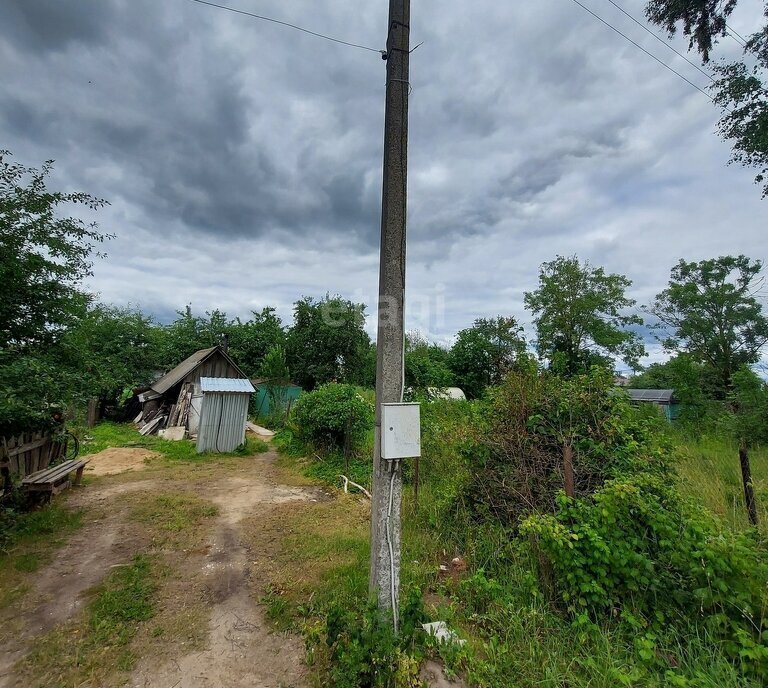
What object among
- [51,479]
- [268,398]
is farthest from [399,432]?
[268,398]

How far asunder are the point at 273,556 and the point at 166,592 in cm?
101

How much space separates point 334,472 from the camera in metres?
6.80

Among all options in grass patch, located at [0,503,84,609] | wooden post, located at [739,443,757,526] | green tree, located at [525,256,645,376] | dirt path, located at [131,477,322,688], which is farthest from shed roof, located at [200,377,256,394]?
green tree, located at [525,256,645,376]

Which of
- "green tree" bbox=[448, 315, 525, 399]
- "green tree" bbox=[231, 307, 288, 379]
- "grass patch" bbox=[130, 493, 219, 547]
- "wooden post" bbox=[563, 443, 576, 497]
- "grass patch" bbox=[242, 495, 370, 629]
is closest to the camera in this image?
"wooden post" bbox=[563, 443, 576, 497]

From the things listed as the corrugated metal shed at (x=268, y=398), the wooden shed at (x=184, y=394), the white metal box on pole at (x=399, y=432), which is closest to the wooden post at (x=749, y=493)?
the white metal box on pole at (x=399, y=432)

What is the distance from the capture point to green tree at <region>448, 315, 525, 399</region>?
17188 mm

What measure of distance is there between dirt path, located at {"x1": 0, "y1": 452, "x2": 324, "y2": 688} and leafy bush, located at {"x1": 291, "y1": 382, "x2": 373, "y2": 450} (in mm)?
2575

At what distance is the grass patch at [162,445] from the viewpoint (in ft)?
28.8

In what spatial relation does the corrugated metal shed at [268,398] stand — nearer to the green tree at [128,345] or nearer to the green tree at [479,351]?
the green tree at [128,345]

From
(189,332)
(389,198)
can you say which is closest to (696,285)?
(389,198)

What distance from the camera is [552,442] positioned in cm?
326

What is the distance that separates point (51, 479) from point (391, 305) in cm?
567

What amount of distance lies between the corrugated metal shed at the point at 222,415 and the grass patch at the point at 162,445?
0.26 meters

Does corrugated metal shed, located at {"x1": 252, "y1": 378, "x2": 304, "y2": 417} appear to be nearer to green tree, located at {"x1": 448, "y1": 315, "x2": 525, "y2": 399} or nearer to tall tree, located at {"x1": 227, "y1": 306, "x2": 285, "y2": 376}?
tall tree, located at {"x1": 227, "y1": 306, "x2": 285, "y2": 376}
